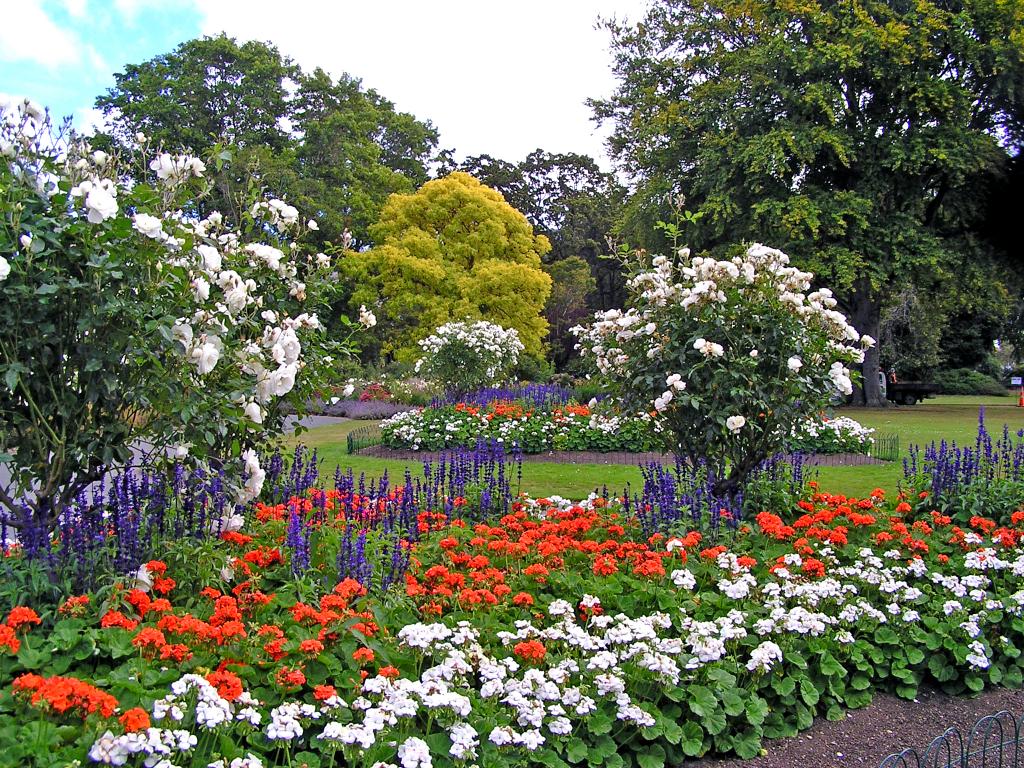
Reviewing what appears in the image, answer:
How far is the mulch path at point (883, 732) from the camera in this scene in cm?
327

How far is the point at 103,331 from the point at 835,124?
67.4 feet

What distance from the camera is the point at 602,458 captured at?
11.6 metres

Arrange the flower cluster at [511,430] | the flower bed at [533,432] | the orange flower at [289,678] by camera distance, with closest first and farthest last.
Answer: the orange flower at [289,678]
the flower bed at [533,432]
the flower cluster at [511,430]

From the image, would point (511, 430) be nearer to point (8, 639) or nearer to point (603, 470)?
point (603, 470)

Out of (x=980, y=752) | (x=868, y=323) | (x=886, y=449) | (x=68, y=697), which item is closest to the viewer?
(x=68, y=697)

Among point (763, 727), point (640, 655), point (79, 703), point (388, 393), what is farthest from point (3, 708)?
point (388, 393)

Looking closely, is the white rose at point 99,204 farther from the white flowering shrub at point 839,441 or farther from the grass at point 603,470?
A: the white flowering shrub at point 839,441

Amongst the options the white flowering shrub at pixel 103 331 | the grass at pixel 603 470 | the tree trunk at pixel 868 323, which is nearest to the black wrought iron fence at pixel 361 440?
the grass at pixel 603 470

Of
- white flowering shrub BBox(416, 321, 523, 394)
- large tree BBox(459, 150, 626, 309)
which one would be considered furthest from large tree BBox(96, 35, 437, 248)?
white flowering shrub BBox(416, 321, 523, 394)

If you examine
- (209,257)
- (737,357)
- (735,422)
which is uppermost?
(209,257)

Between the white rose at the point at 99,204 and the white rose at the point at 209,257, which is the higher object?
the white rose at the point at 99,204

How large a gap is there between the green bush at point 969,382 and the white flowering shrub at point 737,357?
34879 mm

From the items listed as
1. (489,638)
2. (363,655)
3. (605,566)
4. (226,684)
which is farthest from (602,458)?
(226,684)

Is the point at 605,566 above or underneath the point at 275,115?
underneath
